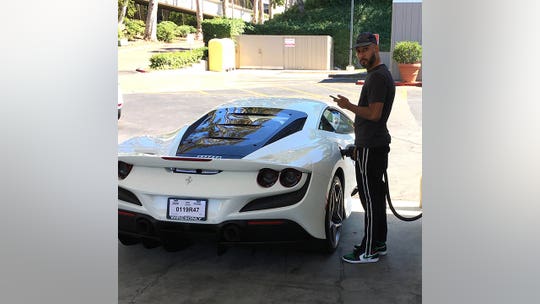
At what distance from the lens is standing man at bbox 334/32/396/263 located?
4539 mm

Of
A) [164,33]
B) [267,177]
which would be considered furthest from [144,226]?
[164,33]

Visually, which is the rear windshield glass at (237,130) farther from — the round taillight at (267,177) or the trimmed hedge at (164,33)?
the trimmed hedge at (164,33)

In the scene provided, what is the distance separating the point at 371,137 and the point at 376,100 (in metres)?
0.29

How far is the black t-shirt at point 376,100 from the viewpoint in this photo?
4539mm

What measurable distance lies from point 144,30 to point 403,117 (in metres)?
29.1

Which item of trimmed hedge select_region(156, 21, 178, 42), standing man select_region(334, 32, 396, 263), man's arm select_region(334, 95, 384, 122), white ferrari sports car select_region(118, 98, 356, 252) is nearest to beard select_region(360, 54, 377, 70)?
standing man select_region(334, 32, 396, 263)

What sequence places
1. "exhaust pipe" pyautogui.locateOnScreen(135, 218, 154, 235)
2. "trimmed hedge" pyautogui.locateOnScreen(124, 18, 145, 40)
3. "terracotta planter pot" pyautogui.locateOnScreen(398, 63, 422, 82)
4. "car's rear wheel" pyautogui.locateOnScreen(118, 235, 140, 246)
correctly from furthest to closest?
"trimmed hedge" pyautogui.locateOnScreen(124, 18, 145, 40) → "terracotta planter pot" pyautogui.locateOnScreen(398, 63, 422, 82) → "car's rear wheel" pyautogui.locateOnScreen(118, 235, 140, 246) → "exhaust pipe" pyautogui.locateOnScreen(135, 218, 154, 235)

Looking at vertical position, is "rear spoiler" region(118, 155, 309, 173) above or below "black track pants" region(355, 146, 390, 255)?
above

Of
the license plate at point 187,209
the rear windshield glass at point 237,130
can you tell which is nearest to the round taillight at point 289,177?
the rear windshield glass at point 237,130

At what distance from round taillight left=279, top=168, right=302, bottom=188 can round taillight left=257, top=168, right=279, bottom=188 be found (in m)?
0.05

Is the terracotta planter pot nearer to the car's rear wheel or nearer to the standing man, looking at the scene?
the standing man

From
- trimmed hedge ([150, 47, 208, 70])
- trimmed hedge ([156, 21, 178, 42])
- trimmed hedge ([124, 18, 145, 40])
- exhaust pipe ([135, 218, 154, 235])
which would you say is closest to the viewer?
exhaust pipe ([135, 218, 154, 235])

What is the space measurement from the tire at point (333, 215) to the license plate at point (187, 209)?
969 mm
